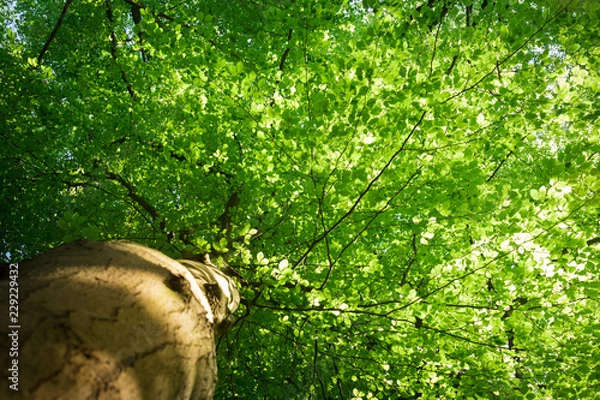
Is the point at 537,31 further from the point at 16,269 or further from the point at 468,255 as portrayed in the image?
the point at 16,269

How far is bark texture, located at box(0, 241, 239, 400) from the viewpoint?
30.8 inches

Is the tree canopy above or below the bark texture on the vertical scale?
above

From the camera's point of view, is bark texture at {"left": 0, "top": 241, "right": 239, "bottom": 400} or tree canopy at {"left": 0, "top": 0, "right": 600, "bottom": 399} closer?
bark texture at {"left": 0, "top": 241, "right": 239, "bottom": 400}

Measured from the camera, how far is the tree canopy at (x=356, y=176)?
8.11 feet

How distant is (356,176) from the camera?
7.72ft

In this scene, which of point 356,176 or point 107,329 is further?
point 356,176

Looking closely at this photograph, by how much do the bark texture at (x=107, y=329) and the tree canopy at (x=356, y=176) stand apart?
1055mm

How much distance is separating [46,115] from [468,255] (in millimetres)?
5648

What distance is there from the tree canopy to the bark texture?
Answer: 41.5 inches

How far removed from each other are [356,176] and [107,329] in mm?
1735

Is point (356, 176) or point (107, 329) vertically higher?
point (356, 176)

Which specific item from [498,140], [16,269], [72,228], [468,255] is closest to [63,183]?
[72,228]

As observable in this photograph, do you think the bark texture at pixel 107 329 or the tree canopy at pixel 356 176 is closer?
the bark texture at pixel 107 329

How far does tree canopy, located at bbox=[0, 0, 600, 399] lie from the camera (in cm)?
247
